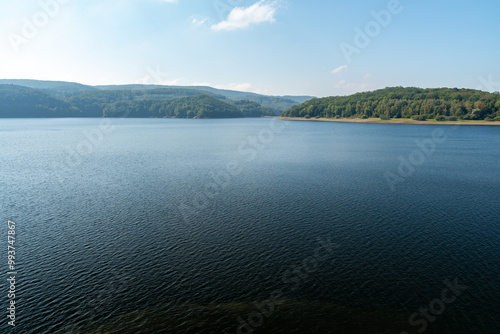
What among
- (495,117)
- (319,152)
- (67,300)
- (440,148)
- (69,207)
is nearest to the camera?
(67,300)

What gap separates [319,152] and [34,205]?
2464 inches

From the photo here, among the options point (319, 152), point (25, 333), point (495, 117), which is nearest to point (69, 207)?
point (25, 333)

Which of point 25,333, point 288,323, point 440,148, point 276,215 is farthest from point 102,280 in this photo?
point 440,148

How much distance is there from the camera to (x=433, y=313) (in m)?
17.8

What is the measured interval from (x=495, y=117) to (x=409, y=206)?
Answer: 160801 millimetres

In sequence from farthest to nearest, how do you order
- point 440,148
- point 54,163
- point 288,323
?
point 440,148 → point 54,163 → point 288,323

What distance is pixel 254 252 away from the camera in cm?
2453

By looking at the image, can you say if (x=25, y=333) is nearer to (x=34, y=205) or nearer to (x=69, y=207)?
(x=69, y=207)

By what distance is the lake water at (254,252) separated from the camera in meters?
17.5

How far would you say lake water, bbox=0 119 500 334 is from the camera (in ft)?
57.3

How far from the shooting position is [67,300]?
18.5 m

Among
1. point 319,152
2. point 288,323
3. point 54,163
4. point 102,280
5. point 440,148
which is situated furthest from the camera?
point 440,148

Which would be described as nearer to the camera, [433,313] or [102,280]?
[433,313]

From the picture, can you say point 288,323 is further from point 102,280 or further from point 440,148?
point 440,148
